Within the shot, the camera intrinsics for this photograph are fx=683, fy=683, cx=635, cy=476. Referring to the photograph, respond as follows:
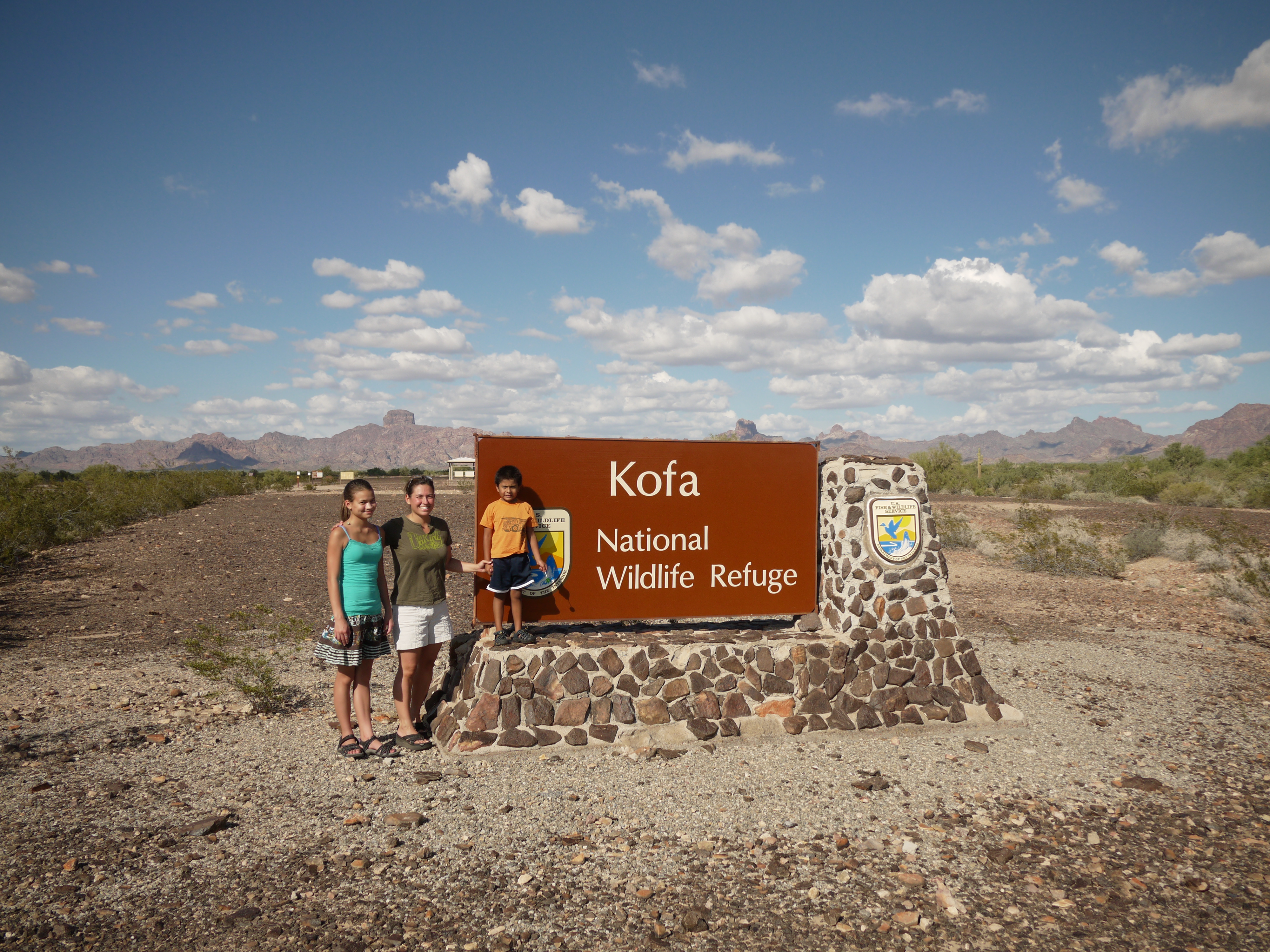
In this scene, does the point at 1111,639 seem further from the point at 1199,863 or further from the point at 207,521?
the point at 207,521

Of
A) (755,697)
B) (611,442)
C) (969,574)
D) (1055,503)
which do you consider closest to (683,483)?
(611,442)

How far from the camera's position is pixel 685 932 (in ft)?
11.1

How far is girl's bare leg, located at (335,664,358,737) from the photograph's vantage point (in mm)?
5184

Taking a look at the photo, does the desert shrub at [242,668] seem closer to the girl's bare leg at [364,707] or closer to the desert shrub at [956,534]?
the girl's bare leg at [364,707]

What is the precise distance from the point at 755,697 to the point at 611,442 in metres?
2.54

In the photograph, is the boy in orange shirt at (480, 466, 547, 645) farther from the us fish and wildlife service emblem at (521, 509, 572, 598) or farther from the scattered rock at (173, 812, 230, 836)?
the scattered rock at (173, 812, 230, 836)

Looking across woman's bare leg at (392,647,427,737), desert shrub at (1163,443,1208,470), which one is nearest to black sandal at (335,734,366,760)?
woman's bare leg at (392,647,427,737)

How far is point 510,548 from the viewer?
18.2ft

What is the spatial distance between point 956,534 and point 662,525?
14.5 metres

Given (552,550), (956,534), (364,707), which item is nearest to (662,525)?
(552,550)

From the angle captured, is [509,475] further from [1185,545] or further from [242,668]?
[1185,545]

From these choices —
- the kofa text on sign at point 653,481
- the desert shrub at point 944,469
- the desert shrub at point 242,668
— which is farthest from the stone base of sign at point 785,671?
the desert shrub at point 944,469

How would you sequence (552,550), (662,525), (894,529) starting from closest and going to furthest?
(552,550), (662,525), (894,529)

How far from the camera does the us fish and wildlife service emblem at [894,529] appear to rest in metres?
6.17
